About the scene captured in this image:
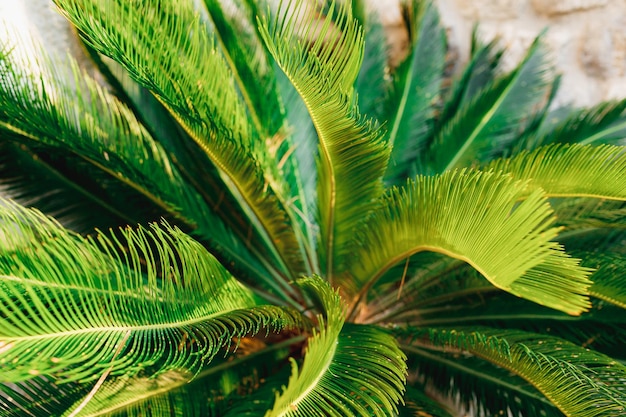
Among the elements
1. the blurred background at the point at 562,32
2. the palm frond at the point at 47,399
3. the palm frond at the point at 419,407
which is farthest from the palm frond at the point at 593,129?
the palm frond at the point at 47,399

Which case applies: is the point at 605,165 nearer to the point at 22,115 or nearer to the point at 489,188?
the point at 489,188

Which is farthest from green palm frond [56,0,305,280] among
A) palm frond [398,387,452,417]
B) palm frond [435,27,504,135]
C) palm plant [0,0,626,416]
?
palm frond [435,27,504,135]

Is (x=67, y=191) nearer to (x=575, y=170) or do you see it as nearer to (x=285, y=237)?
(x=285, y=237)

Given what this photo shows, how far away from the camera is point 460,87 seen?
5.42 feet

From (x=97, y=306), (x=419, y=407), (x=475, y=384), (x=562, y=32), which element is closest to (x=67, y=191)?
(x=97, y=306)

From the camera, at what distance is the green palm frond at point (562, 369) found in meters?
0.85

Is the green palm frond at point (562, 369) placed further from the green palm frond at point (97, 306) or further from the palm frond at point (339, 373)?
the green palm frond at point (97, 306)

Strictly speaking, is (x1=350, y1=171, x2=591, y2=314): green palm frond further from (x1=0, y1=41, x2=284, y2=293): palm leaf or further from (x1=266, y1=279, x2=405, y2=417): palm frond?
(x1=0, y1=41, x2=284, y2=293): palm leaf

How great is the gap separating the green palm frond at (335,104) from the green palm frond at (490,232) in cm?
7

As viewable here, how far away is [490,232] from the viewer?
2.48 ft

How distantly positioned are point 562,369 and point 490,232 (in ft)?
0.96

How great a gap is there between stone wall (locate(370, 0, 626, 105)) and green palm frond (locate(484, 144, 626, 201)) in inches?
41.2

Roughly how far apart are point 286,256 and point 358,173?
34 centimetres

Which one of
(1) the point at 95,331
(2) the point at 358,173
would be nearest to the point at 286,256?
(2) the point at 358,173
